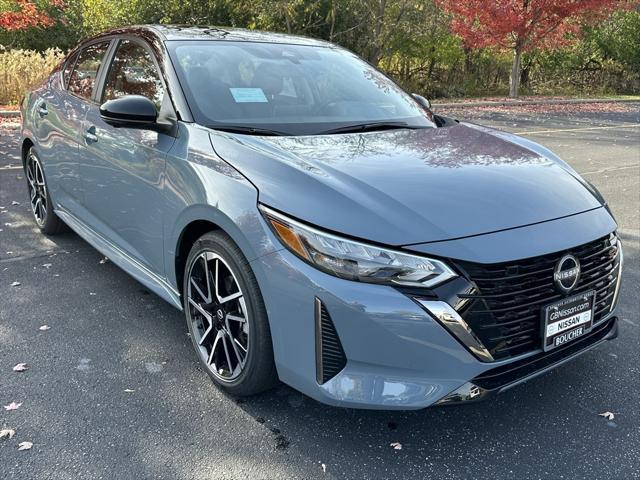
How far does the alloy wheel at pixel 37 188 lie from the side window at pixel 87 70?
823 mm

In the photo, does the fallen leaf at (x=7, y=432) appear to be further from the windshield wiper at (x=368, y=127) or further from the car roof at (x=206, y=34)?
the car roof at (x=206, y=34)

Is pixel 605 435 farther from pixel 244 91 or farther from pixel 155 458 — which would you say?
pixel 244 91

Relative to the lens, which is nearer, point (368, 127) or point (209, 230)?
point (209, 230)

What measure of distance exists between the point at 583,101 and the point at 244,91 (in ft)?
68.8

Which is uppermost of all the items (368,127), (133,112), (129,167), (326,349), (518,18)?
(518,18)

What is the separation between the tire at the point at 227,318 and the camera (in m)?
2.39

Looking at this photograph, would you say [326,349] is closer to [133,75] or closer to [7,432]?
[7,432]

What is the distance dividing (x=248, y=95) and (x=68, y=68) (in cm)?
218

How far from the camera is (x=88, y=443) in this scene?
2.37 metres

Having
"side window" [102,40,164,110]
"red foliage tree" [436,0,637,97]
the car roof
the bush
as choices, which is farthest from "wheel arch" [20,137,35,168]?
"red foliage tree" [436,0,637,97]

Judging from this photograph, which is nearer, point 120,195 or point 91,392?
point 91,392

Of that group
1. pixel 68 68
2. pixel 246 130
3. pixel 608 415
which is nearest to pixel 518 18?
pixel 68 68

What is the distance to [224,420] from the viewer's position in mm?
2541

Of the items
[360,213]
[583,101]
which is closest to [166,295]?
[360,213]
